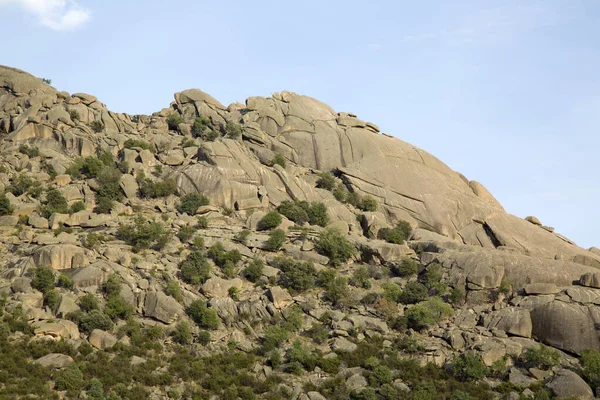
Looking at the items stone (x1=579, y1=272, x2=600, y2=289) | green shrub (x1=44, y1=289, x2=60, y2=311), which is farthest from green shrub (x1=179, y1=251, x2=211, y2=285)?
stone (x1=579, y1=272, x2=600, y2=289)

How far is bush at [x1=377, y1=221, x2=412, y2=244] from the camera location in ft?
255

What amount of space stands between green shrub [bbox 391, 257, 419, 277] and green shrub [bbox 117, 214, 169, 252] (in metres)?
21.2

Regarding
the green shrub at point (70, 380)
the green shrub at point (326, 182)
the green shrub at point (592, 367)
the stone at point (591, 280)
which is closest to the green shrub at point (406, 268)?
the stone at point (591, 280)

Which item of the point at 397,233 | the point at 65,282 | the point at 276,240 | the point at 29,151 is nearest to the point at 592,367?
the point at 397,233

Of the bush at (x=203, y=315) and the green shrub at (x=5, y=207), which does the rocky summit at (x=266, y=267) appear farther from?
the green shrub at (x=5, y=207)

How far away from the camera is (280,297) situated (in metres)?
65.3

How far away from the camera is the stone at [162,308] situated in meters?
62.3

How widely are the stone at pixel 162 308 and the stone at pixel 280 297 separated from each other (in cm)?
746

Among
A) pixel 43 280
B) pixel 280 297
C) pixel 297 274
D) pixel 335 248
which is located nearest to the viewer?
pixel 43 280

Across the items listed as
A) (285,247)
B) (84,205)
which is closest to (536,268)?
(285,247)

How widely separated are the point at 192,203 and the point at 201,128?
62.0 ft

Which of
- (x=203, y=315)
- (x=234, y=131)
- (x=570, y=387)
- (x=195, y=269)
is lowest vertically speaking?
(x=570, y=387)

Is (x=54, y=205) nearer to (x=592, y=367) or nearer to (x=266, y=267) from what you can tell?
(x=266, y=267)

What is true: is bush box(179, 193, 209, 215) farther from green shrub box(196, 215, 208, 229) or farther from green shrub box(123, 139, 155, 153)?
green shrub box(123, 139, 155, 153)
